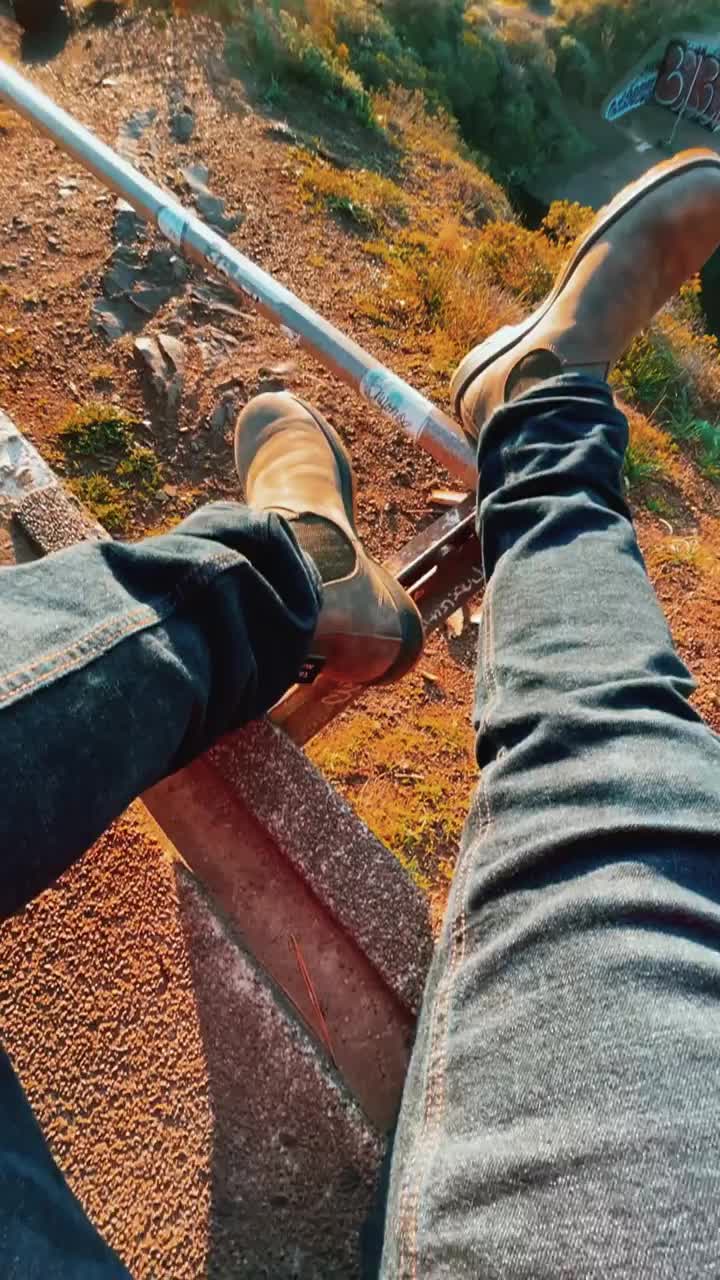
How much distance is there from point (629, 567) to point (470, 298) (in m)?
2.82

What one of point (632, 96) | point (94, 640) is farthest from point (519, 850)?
point (632, 96)

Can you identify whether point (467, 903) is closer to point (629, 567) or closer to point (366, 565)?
point (629, 567)

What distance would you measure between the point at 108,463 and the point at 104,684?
1632 mm

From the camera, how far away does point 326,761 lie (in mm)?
2164

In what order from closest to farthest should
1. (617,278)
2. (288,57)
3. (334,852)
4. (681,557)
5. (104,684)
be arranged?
(104,684) → (334,852) → (617,278) → (681,557) → (288,57)

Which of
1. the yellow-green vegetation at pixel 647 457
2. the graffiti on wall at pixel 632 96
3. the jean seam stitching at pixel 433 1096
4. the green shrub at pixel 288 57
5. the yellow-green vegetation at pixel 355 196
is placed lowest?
the yellow-green vegetation at pixel 647 457

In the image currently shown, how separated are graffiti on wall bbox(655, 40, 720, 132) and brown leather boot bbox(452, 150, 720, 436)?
2025 centimetres

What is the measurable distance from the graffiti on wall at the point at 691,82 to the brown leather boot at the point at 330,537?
20793 millimetres

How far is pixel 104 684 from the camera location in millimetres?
917

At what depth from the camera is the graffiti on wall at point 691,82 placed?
17609 millimetres

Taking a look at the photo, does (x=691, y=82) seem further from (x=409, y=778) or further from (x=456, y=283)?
(x=409, y=778)

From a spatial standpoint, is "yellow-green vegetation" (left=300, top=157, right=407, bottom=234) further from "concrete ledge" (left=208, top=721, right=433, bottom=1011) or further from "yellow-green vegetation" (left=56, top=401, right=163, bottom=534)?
"concrete ledge" (left=208, top=721, right=433, bottom=1011)

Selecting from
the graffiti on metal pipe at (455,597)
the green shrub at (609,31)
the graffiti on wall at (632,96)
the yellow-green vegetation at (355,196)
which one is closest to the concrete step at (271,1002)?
the graffiti on metal pipe at (455,597)

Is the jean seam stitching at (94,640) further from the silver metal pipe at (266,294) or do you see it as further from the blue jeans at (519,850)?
the silver metal pipe at (266,294)
